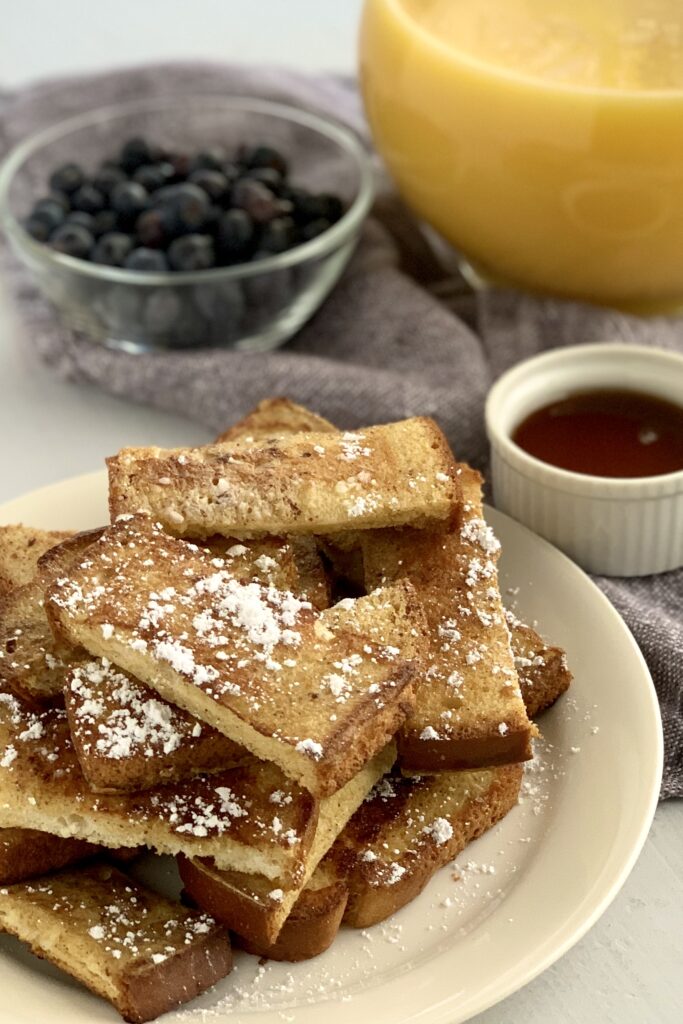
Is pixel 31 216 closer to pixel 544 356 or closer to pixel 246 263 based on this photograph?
pixel 246 263

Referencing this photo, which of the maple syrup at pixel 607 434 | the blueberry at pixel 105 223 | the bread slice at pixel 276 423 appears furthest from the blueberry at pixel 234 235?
the maple syrup at pixel 607 434

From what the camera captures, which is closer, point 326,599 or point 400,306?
point 326,599

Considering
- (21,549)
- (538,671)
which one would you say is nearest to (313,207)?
(21,549)

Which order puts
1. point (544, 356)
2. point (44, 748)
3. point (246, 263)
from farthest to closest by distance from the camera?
point (246, 263)
point (544, 356)
point (44, 748)

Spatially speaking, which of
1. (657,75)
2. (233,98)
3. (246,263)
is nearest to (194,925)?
(246,263)

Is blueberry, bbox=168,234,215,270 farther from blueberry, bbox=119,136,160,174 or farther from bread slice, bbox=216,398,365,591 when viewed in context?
bread slice, bbox=216,398,365,591

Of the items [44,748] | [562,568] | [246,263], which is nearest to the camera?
[44,748]

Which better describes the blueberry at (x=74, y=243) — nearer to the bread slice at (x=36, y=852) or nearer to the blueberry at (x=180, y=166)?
the blueberry at (x=180, y=166)
